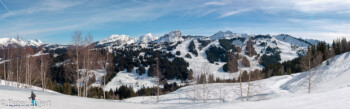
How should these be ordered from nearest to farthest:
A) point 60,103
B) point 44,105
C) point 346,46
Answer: point 44,105
point 60,103
point 346,46

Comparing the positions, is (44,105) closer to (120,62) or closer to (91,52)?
(91,52)

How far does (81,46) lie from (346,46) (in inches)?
3432

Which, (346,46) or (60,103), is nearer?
(60,103)

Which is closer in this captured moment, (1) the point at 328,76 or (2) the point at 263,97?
(2) the point at 263,97

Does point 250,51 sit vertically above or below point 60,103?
above

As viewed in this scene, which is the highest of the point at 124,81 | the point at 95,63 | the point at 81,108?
the point at 95,63

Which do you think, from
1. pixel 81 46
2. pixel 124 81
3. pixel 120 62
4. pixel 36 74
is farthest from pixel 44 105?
pixel 120 62

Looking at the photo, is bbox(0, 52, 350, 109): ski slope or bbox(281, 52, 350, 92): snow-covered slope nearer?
bbox(0, 52, 350, 109): ski slope

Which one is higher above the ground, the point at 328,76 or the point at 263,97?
the point at 328,76

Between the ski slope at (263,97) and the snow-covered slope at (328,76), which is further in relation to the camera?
the snow-covered slope at (328,76)

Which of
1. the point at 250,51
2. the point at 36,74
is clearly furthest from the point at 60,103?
the point at 36,74

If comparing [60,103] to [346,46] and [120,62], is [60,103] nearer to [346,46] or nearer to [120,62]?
[346,46]

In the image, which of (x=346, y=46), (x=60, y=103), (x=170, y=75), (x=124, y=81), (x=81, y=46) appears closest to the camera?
(x=60, y=103)

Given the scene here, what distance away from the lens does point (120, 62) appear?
19775 cm
